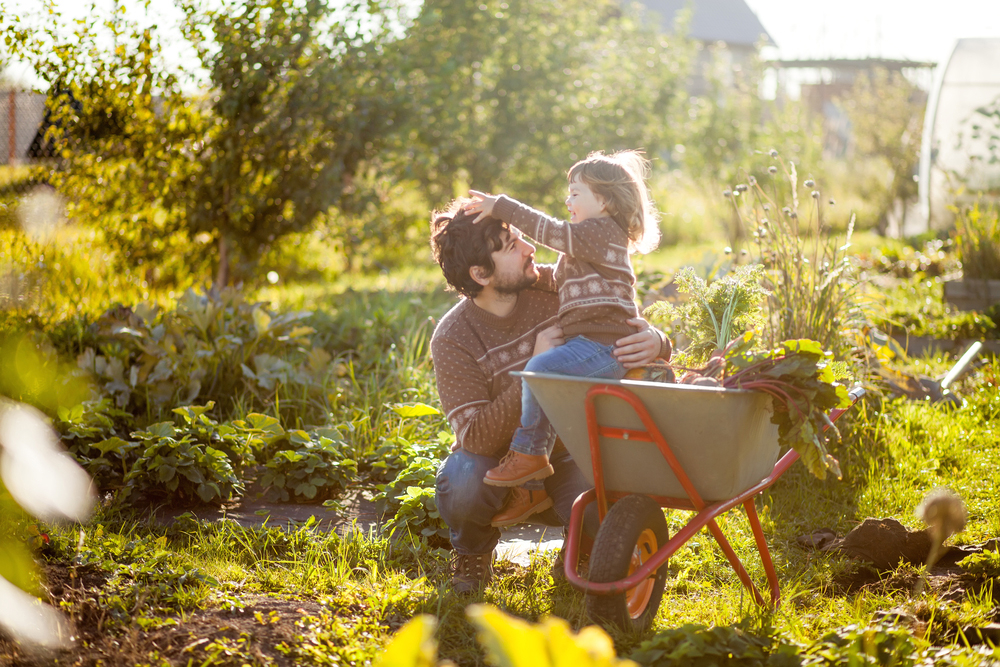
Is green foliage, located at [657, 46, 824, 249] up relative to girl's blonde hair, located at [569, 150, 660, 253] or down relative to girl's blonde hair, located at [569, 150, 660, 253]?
up

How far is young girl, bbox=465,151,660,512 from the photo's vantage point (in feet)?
7.97

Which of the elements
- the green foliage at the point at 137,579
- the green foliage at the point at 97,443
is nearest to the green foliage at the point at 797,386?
the green foliage at the point at 137,579

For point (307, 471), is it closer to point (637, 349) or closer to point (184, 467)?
point (184, 467)

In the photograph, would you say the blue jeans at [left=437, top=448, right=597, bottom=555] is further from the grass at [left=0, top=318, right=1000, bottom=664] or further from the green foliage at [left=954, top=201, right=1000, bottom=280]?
the green foliage at [left=954, top=201, right=1000, bottom=280]

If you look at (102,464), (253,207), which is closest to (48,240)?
(253,207)

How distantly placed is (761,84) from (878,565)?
13483 millimetres

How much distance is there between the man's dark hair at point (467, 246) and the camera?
8.64ft

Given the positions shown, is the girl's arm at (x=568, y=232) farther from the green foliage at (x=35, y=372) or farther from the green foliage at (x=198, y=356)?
the green foliage at (x=35, y=372)

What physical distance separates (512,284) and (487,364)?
0.89 ft

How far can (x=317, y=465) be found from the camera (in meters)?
3.33

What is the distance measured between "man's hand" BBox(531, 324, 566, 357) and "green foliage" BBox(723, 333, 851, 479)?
1.92 feet

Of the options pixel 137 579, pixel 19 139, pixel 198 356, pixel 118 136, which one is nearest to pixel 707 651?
pixel 137 579

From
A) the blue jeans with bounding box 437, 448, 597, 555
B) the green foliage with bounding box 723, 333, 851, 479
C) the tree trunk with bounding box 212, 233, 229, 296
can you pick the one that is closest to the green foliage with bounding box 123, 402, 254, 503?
the blue jeans with bounding box 437, 448, 597, 555

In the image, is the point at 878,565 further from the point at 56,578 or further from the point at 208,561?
the point at 56,578
